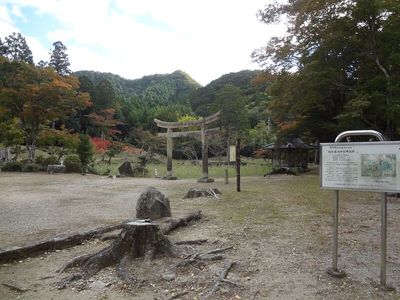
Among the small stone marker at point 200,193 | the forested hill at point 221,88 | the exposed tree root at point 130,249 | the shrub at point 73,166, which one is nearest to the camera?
the exposed tree root at point 130,249

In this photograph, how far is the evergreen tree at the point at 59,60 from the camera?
138 feet

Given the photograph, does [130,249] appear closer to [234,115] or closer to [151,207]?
[151,207]

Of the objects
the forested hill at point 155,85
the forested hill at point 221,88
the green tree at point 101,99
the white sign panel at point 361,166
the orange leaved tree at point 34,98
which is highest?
the forested hill at point 155,85

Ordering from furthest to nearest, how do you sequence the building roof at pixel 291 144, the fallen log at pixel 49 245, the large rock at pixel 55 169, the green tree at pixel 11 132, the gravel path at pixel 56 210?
the building roof at pixel 291 144, the green tree at pixel 11 132, the large rock at pixel 55 169, the gravel path at pixel 56 210, the fallen log at pixel 49 245

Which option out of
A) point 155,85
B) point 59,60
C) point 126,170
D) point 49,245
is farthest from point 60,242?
point 155,85

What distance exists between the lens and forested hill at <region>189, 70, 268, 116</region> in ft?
156

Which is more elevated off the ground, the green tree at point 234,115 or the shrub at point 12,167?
the green tree at point 234,115

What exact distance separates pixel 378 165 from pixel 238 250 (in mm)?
2012

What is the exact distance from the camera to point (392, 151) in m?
3.33

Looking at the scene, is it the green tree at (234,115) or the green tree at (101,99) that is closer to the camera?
the green tree at (234,115)

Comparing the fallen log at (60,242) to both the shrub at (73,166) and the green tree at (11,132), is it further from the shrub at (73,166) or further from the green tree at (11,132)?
the green tree at (11,132)

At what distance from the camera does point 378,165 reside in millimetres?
3387

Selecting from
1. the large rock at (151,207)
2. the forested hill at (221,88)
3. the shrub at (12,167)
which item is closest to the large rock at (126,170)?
the shrub at (12,167)

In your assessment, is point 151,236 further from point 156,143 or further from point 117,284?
point 156,143
